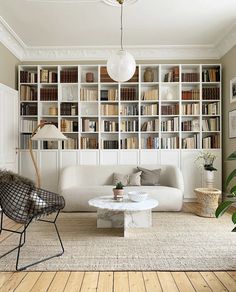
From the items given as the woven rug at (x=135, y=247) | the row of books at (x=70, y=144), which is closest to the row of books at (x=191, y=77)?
the row of books at (x=70, y=144)

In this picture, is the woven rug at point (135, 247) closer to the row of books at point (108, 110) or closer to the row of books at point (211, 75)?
the row of books at point (108, 110)

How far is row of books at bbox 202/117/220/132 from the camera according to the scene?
19.5ft

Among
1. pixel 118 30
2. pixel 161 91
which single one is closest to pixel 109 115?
pixel 161 91

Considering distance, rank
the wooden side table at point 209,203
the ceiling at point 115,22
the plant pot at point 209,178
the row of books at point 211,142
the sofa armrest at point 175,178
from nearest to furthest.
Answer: the ceiling at point 115,22
the wooden side table at point 209,203
the sofa armrest at point 175,178
the plant pot at point 209,178
the row of books at point 211,142

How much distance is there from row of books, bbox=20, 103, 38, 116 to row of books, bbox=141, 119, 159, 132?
2.18 m

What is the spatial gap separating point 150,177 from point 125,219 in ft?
6.05

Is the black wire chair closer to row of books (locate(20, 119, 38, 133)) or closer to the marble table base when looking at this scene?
the marble table base

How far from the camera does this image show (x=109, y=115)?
5.99 metres

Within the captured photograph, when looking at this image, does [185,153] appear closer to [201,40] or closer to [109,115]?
[109,115]

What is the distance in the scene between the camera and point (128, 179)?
534 cm

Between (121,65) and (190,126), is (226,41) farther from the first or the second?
(121,65)

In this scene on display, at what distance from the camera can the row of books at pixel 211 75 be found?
19.4 ft

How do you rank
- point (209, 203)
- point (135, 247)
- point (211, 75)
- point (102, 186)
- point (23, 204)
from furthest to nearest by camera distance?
point (211, 75)
point (102, 186)
point (209, 203)
point (135, 247)
point (23, 204)

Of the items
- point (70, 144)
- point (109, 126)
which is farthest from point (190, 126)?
point (70, 144)
